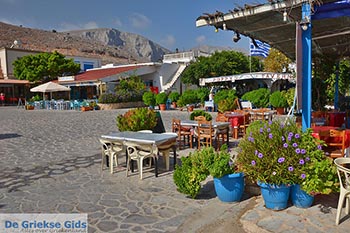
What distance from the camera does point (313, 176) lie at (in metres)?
3.57

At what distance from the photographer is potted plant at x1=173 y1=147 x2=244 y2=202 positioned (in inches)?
162

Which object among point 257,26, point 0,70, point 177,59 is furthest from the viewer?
point 177,59

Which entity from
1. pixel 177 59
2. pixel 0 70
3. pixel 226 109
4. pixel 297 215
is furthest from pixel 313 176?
pixel 0 70

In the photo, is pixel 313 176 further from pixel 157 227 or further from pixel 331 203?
pixel 157 227

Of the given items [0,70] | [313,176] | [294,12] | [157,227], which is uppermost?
[0,70]

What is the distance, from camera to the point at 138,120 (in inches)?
278

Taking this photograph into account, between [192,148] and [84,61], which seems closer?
[192,148]

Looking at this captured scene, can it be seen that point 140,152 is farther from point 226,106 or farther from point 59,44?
point 59,44

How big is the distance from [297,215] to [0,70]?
43.0 metres

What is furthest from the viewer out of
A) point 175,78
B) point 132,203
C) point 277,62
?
point 175,78

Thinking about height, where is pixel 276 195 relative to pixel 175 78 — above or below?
below

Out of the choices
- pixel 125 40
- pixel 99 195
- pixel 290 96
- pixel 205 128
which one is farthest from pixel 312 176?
pixel 125 40

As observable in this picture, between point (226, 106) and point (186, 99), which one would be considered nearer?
point (226, 106)

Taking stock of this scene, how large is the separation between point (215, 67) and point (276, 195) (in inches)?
1108
